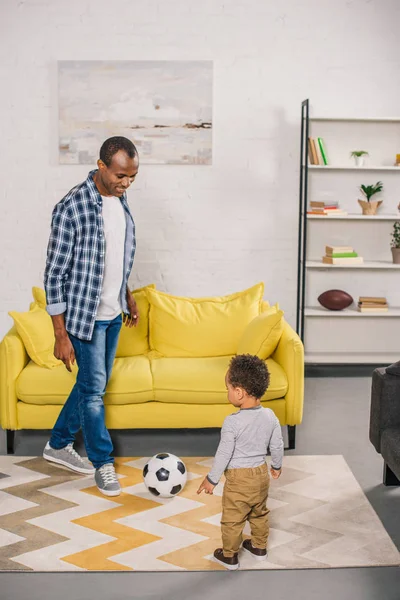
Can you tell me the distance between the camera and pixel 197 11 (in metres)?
5.46

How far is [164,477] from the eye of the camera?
3.49m

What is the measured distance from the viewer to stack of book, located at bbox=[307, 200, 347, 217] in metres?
5.55

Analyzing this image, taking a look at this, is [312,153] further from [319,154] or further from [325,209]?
[325,209]

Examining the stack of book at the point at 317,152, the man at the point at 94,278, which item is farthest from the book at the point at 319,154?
the man at the point at 94,278

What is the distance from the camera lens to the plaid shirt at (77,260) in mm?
3482

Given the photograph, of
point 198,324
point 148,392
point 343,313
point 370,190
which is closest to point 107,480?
point 148,392

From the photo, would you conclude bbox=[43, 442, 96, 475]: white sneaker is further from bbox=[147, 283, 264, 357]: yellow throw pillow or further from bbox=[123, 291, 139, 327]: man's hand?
bbox=[147, 283, 264, 357]: yellow throw pillow

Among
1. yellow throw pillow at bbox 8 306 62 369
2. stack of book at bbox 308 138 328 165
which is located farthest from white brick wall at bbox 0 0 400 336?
yellow throw pillow at bbox 8 306 62 369

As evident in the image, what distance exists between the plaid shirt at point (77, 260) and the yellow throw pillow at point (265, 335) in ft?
3.49

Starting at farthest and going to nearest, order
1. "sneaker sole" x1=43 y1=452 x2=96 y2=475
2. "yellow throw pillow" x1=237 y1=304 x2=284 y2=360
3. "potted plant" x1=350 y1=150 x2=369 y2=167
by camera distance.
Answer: "potted plant" x1=350 y1=150 x2=369 y2=167 → "yellow throw pillow" x1=237 y1=304 x2=284 y2=360 → "sneaker sole" x1=43 y1=452 x2=96 y2=475

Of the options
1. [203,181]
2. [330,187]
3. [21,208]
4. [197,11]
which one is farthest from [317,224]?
[21,208]

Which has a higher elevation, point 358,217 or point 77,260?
point 358,217

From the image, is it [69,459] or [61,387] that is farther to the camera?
[61,387]

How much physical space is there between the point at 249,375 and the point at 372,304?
2.98 metres
